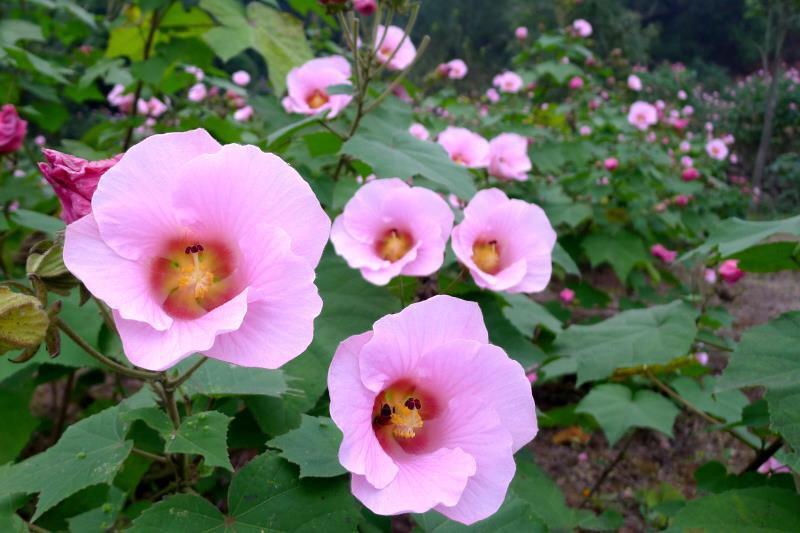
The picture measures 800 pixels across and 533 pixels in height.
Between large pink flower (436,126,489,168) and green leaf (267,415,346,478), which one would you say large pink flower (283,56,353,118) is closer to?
large pink flower (436,126,489,168)

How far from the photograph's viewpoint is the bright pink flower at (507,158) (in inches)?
74.7

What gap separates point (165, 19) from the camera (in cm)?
213

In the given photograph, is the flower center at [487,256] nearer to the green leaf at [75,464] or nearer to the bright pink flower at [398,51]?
the green leaf at [75,464]

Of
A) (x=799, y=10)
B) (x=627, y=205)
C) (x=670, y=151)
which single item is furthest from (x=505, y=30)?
(x=627, y=205)

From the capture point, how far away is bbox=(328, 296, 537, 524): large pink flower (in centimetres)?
59

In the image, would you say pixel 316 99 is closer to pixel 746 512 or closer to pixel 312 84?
pixel 312 84

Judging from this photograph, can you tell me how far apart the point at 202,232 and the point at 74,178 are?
0.13 metres

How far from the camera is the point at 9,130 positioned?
1454 millimetres

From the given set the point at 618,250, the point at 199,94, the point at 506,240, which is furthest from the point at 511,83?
the point at 506,240

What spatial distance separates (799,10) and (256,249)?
12.4m

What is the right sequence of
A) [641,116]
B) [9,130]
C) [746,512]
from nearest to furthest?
[746,512] < [9,130] < [641,116]

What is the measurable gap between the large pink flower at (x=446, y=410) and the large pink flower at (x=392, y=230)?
0.41 metres

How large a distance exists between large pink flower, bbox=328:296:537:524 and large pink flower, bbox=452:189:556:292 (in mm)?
447

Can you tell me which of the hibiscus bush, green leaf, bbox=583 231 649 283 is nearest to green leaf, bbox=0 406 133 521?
the hibiscus bush
